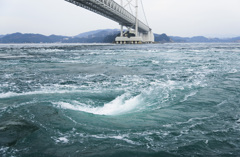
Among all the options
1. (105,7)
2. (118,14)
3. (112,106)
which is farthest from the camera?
(118,14)

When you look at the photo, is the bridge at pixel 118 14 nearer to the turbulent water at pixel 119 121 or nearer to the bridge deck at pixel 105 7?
the bridge deck at pixel 105 7

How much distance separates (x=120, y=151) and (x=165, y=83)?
15.3 ft

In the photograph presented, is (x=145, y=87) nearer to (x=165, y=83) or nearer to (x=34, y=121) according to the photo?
(x=165, y=83)

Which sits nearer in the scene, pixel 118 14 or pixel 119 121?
pixel 119 121

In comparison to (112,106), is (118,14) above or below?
above

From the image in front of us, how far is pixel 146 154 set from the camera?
8.04 ft

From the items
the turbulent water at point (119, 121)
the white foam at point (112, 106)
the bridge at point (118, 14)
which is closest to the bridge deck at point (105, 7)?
the bridge at point (118, 14)

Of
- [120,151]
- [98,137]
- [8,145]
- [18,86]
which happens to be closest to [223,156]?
[120,151]

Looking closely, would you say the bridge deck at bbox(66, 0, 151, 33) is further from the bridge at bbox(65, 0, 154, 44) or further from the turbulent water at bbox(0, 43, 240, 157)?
the turbulent water at bbox(0, 43, 240, 157)

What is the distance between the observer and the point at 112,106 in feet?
15.0

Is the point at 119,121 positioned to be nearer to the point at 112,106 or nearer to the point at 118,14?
the point at 112,106

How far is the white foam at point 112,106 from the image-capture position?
419 cm

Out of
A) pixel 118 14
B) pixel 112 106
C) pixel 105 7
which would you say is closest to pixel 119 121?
pixel 112 106

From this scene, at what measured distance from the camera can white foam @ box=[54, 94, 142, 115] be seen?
419cm
